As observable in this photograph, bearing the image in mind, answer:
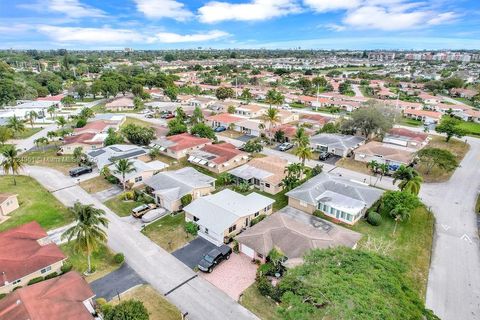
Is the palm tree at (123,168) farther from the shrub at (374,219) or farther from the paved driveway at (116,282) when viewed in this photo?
the shrub at (374,219)

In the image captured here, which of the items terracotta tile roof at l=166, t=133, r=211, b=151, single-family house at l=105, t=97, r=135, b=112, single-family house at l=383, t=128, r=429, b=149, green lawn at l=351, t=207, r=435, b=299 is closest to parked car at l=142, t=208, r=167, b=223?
terracotta tile roof at l=166, t=133, r=211, b=151

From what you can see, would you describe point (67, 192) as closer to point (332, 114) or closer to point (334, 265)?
point (334, 265)

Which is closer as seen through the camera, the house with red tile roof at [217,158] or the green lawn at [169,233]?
the green lawn at [169,233]

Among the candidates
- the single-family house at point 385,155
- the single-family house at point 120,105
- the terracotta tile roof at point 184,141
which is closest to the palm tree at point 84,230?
the terracotta tile roof at point 184,141

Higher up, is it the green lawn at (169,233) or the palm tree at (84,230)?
the palm tree at (84,230)

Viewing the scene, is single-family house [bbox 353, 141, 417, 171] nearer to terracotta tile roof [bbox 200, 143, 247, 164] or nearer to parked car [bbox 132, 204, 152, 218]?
terracotta tile roof [bbox 200, 143, 247, 164]

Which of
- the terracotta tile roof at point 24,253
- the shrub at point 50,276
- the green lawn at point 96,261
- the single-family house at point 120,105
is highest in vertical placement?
the single-family house at point 120,105
